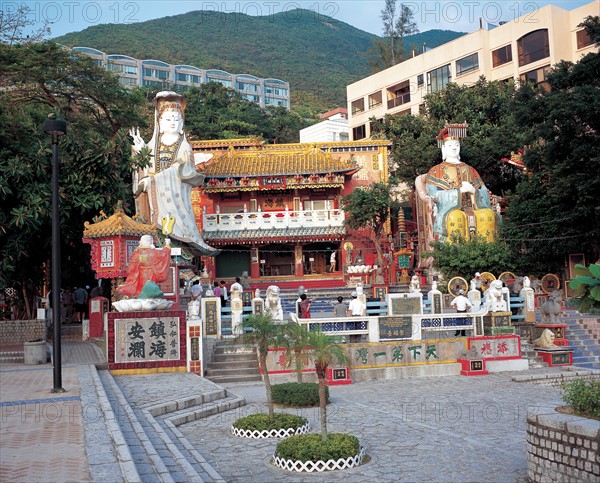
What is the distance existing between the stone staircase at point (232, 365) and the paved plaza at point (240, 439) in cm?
114

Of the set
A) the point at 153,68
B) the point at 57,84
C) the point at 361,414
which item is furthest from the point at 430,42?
the point at 361,414

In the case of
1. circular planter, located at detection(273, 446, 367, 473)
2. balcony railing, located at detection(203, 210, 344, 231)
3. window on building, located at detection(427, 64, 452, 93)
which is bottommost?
circular planter, located at detection(273, 446, 367, 473)

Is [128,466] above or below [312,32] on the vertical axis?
below

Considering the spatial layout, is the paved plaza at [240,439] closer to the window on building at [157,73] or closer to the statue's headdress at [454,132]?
the statue's headdress at [454,132]

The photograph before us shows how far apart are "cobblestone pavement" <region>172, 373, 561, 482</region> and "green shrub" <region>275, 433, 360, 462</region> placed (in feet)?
0.60

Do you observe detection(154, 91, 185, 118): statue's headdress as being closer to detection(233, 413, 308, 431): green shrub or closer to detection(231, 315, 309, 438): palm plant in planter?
detection(231, 315, 309, 438): palm plant in planter

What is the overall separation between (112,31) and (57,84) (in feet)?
334

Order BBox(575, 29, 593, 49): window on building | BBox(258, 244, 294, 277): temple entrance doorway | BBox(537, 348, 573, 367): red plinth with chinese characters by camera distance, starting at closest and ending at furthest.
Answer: BBox(537, 348, 573, 367): red plinth with chinese characters → BBox(258, 244, 294, 277): temple entrance doorway → BBox(575, 29, 593, 49): window on building

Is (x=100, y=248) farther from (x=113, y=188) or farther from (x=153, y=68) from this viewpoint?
(x=153, y=68)

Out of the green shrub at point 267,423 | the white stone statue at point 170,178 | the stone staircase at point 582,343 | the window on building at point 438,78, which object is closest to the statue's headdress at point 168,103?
the white stone statue at point 170,178

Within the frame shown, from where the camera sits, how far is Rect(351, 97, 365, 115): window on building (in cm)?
4837

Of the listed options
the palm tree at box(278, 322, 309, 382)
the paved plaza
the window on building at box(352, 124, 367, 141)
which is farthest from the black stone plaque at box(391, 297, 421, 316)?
the window on building at box(352, 124, 367, 141)

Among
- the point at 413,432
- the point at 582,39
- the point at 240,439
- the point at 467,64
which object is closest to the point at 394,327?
the point at 413,432

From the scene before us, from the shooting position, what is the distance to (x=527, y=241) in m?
26.5
